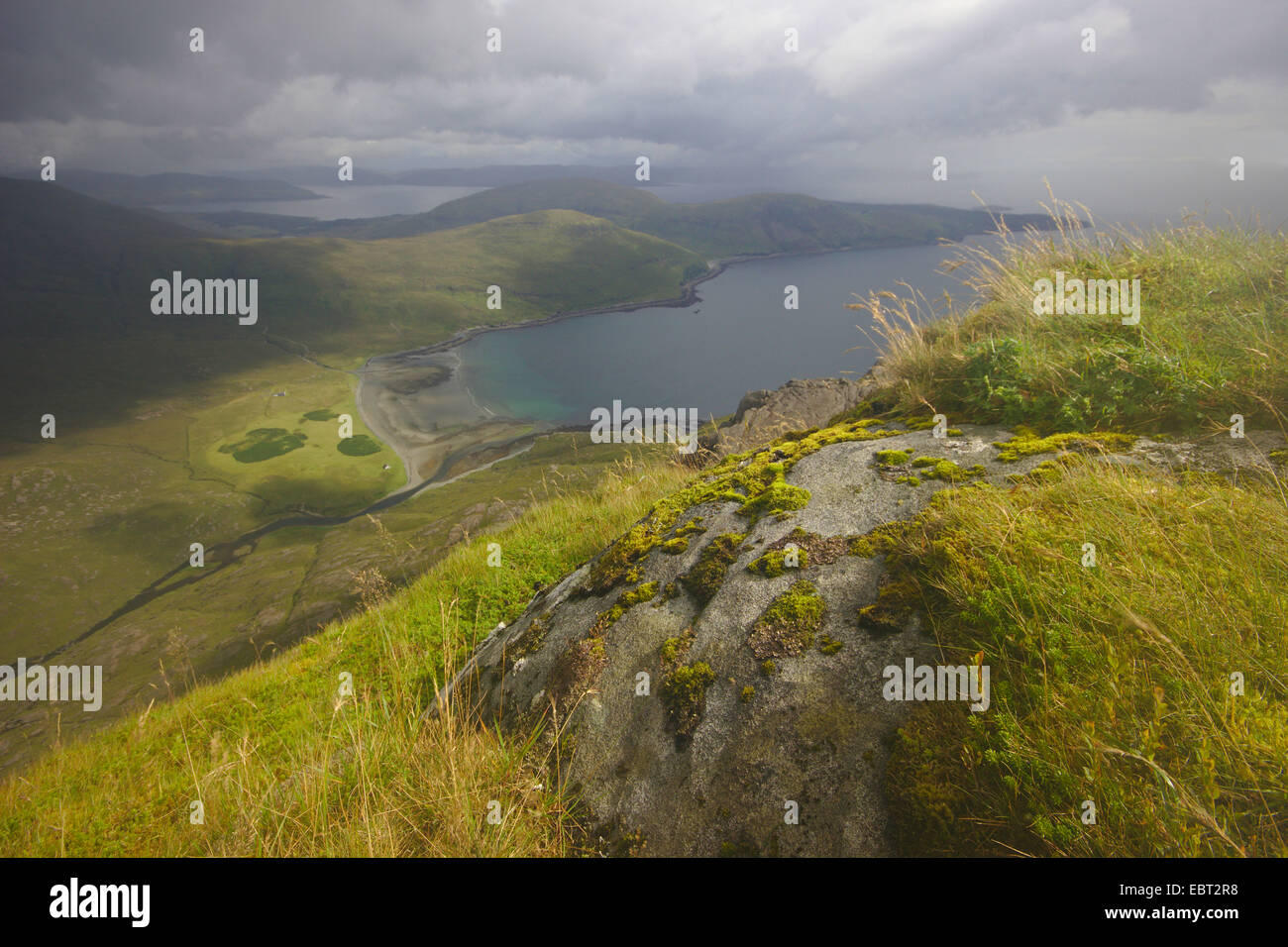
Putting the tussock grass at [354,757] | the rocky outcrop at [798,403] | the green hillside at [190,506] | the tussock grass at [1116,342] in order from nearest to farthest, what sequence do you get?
the tussock grass at [354,757], the tussock grass at [1116,342], the rocky outcrop at [798,403], the green hillside at [190,506]

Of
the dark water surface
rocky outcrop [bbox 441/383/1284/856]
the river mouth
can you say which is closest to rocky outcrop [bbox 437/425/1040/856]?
rocky outcrop [bbox 441/383/1284/856]

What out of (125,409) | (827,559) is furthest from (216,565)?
(827,559)

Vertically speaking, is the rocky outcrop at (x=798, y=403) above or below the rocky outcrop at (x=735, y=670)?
above

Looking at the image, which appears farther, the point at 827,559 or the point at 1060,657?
the point at 827,559

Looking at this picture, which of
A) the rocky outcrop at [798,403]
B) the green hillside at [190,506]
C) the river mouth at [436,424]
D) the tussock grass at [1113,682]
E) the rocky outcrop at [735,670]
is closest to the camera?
the tussock grass at [1113,682]

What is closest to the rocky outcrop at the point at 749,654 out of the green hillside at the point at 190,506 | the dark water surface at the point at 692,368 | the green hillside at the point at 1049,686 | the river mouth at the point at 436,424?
the green hillside at the point at 1049,686

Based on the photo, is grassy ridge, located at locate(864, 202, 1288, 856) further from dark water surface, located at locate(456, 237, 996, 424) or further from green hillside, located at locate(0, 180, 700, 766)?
dark water surface, located at locate(456, 237, 996, 424)

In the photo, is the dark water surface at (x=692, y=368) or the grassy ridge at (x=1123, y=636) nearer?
the grassy ridge at (x=1123, y=636)

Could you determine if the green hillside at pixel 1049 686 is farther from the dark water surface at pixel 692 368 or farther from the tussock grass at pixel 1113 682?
the dark water surface at pixel 692 368
